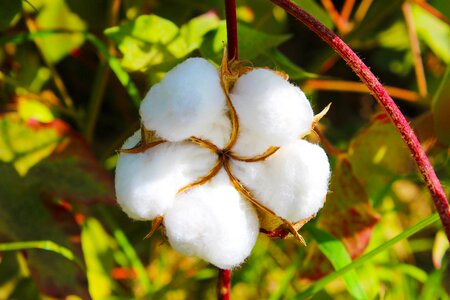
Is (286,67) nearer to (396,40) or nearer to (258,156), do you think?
(258,156)

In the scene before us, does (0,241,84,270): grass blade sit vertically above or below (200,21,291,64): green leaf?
below

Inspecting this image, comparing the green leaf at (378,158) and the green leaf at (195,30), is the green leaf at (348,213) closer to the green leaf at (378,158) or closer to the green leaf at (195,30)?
the green leaf at (378,158)

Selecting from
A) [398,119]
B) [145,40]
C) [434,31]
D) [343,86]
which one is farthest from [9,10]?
[434,31]

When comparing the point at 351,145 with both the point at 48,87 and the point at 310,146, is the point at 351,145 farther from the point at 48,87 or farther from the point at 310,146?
the point at 48,87

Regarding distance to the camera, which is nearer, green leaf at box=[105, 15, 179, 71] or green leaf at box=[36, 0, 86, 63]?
green leaf at box=[105, 15, 179, 71]

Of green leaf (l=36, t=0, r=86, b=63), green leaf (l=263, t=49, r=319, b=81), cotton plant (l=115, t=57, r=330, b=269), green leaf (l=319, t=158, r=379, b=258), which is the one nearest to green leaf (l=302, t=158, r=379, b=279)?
green leaf (l=319, t=158, r=379, b=258)

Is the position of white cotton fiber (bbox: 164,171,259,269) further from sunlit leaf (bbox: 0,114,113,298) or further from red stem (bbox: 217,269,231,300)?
sunlit leaf (bbox: 0,114,113,298)

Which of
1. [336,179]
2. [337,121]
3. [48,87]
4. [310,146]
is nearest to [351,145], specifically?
[336,179]
